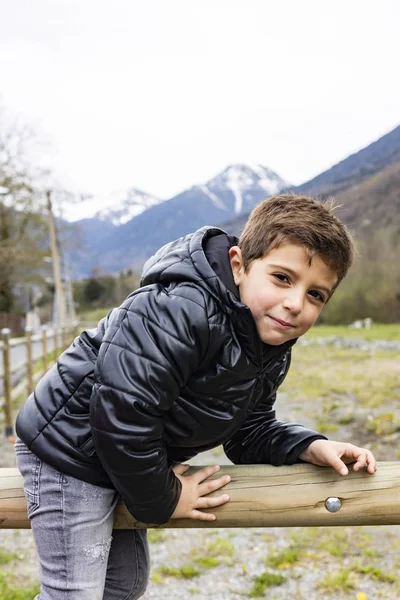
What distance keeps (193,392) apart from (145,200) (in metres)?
171

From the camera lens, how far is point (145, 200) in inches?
6658

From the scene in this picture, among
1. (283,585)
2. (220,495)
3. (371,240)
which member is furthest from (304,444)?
(371,240)

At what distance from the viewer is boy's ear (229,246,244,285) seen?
1.49m

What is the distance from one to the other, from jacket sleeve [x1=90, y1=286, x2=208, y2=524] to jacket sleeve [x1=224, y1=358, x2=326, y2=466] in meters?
0.36

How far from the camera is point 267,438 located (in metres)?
1.67

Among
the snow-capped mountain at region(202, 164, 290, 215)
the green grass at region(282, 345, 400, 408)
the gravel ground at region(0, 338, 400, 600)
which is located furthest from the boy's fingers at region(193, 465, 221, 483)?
the snow-capped mountain at region(202, 164, 290, 215)

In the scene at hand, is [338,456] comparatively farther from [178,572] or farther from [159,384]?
[178,572]

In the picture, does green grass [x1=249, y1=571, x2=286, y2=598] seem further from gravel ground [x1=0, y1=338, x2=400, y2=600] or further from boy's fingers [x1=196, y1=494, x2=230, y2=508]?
boy's fingers [x1=196, y1=494, x2=230, y2=508]

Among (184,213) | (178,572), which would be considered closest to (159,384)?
(178,572)

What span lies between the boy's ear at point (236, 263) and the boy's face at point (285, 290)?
3 centimetres

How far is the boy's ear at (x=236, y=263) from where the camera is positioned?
1494 millimetres

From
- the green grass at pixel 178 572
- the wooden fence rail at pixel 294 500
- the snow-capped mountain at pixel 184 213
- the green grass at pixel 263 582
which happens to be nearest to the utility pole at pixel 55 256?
the green grass at pixel 178 572

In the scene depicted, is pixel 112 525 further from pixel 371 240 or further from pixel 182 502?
pixel 371 240

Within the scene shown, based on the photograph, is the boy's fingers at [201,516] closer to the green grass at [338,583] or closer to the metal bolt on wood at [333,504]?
the metal bolt on wood at [333,504]
